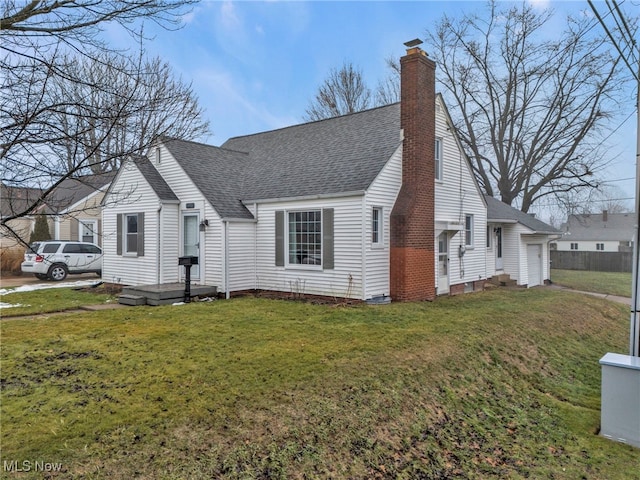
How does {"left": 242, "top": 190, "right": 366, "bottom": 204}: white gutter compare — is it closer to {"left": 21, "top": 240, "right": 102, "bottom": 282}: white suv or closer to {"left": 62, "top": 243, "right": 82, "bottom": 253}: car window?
{"left": 21, "top": 240, "right": 102, "bottom": 282}: white suv

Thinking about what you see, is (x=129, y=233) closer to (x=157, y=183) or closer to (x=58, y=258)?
(x=157, y=183)

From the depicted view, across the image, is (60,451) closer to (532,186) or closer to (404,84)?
(404,84)

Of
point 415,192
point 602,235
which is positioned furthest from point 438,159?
point 602,235

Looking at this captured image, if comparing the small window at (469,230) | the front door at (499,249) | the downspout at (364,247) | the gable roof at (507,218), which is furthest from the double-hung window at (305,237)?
the front door at (499,249)

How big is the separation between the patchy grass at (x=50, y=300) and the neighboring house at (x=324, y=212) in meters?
1.43

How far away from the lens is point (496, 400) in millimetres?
6539

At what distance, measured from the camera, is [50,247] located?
1731 centimetres

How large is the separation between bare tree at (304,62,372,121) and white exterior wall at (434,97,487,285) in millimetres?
18848

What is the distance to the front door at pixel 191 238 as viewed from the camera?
13.1m

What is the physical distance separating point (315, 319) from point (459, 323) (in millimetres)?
3272

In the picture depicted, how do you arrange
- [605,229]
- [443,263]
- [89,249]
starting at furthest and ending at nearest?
[605,229]
[89,249]
[443,263]

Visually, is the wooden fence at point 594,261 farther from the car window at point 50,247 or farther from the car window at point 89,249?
the car window at point 50,247

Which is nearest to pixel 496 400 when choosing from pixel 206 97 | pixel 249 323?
pixel 249 323

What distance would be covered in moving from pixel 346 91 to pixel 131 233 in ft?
77.7
